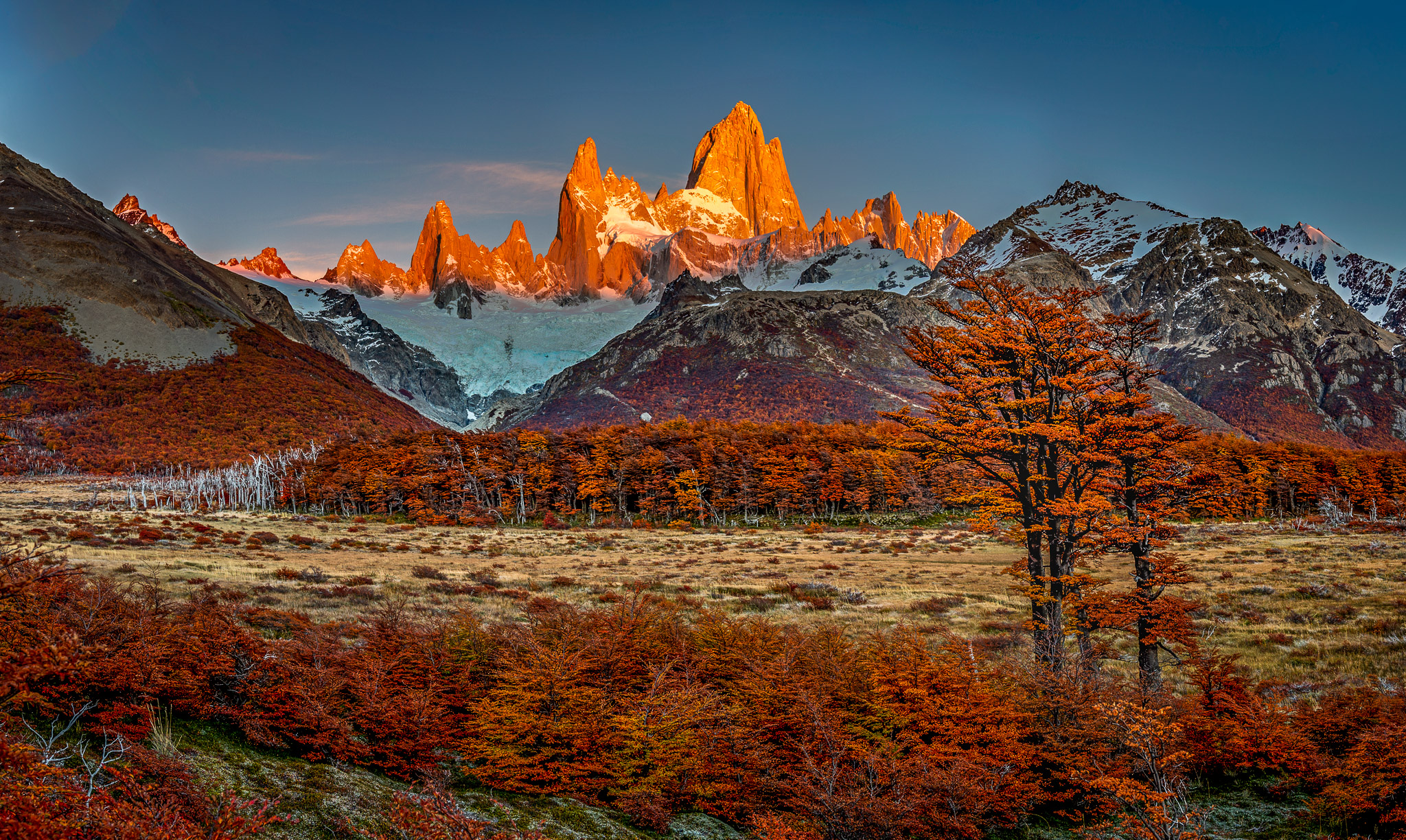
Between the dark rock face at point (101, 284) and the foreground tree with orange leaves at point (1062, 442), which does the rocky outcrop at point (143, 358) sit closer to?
the dark rock face at point (101, 284)

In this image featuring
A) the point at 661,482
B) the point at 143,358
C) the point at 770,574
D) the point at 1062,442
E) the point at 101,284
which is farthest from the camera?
the point at 101,284

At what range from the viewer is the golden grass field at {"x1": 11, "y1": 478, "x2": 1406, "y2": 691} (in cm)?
2380

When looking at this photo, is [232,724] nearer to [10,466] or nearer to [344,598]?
[344,598]

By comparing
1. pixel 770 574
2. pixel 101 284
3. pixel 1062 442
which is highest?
pixel 101 284

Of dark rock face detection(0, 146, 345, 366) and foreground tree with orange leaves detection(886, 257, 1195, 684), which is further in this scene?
dark rock face detection(0, 146, 345, 366)

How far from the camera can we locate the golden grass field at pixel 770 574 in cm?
2380

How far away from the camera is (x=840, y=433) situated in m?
96.4

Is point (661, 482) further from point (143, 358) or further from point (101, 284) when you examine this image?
point (101, 284)

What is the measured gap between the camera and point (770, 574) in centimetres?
4125

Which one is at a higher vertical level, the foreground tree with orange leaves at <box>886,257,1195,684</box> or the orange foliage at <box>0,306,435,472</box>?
the orange foliage at <box>0,306,435,472</box>

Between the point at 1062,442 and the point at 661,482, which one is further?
the point at 661,482

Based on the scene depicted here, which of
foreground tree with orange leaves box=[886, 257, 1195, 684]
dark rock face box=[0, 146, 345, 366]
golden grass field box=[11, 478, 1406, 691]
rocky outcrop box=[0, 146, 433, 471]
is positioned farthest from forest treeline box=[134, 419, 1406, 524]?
dark rock face box=[0, 146, 345, 366]

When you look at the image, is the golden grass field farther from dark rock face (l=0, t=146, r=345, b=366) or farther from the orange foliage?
dark rock face (l=0, t=146, r=345, b=366)

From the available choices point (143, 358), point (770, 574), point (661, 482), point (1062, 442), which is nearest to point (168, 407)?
point (143, 358)
